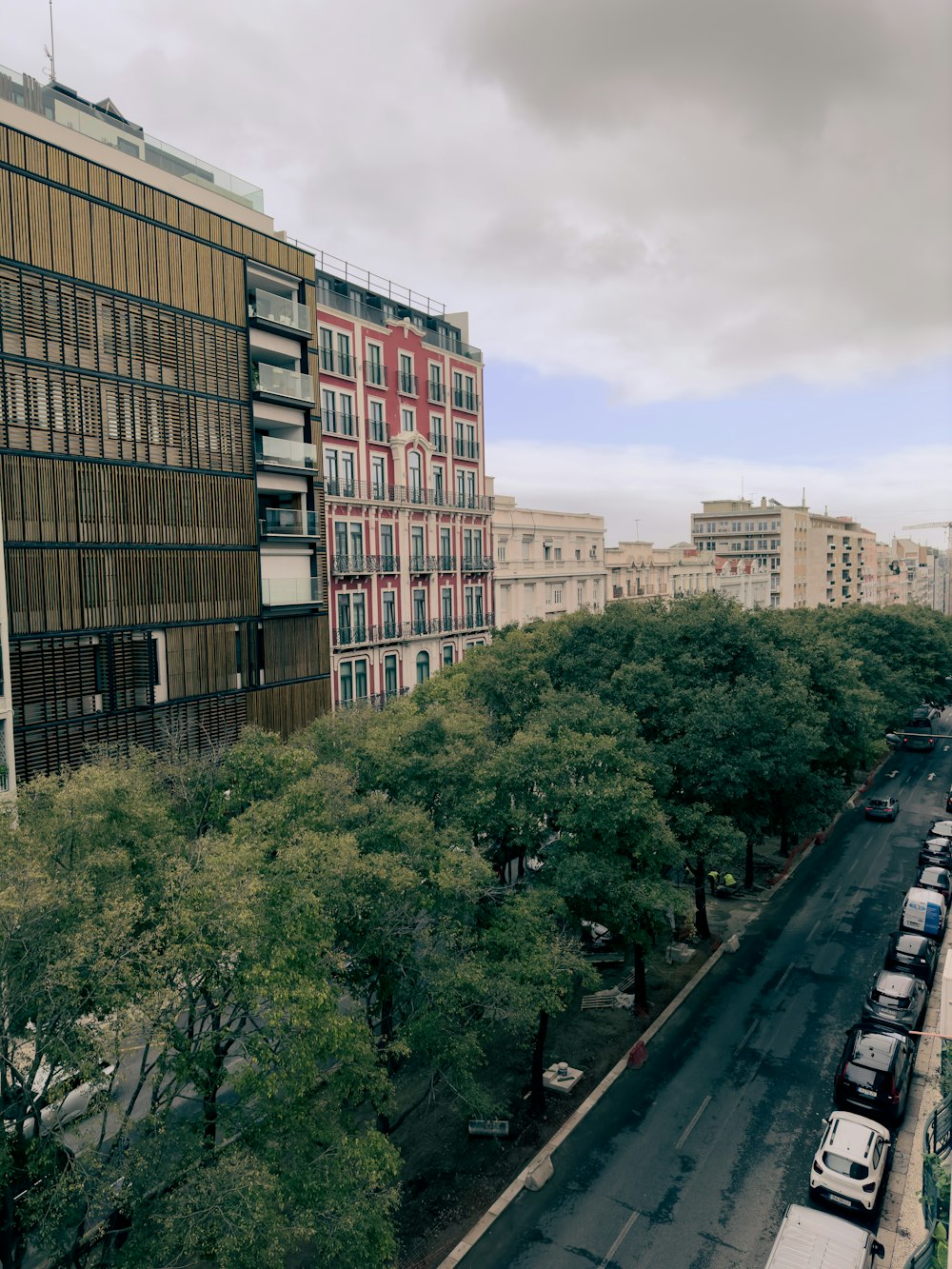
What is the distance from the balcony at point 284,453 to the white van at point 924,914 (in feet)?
113

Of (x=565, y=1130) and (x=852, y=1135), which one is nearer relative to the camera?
(x=852, y=1135)

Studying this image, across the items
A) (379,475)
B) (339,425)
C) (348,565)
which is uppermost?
(339,425)

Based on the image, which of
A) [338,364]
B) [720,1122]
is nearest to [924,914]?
[720,1122]

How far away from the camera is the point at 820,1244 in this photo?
60.4 ft

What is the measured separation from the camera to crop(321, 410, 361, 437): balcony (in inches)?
1795

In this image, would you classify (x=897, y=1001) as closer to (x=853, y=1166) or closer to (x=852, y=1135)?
(x=852, y=1135)

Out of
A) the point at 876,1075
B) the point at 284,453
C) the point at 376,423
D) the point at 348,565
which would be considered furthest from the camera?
the point at 376,423

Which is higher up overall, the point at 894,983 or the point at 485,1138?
the point at 894,983

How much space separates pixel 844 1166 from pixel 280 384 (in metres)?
37.4

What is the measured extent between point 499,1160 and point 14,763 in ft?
67.9

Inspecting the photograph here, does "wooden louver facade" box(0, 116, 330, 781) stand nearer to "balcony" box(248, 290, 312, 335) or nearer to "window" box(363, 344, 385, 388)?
"balcony" box(248, 290, 312, 335)

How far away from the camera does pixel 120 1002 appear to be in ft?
45.2

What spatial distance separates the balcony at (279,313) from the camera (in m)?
40.1

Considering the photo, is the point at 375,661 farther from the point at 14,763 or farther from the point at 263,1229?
the point at 263,1229
